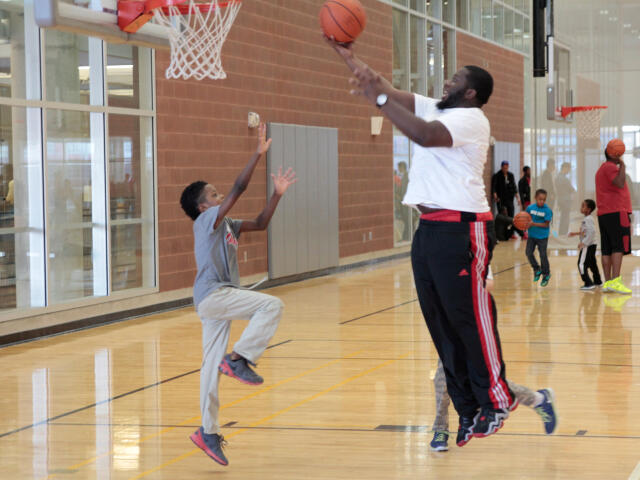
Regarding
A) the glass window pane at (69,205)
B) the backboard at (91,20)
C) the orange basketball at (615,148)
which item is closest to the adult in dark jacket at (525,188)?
the orange basketball at (615,148)

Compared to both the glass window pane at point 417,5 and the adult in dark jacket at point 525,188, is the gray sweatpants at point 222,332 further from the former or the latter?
the adult in dark jacket at point 525,188

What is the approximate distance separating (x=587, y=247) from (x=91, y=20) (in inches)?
273

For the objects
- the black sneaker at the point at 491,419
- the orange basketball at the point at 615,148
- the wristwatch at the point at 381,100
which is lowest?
the black sneaker at the point at 491,419

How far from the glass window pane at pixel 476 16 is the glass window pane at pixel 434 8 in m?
1.93

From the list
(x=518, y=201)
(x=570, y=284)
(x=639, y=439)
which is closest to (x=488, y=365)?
(x=639, y=439)

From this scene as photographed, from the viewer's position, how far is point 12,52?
27.4 feet

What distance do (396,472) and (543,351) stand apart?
3.43 metres

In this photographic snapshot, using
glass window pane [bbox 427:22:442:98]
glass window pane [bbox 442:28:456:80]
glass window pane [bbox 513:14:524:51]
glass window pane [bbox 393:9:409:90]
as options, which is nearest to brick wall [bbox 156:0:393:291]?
glass window pane [bbox 393:9:409:90]

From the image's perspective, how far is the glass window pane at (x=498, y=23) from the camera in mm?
21188

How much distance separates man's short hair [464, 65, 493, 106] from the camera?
4.06 meters

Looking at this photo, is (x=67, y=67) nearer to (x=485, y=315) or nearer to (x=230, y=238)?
(x=230, y=238)

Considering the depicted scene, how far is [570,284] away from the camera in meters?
12.2

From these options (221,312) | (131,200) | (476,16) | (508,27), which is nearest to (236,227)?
(221,312)

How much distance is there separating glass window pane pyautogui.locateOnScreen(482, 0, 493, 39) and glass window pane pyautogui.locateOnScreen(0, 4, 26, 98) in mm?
13586
